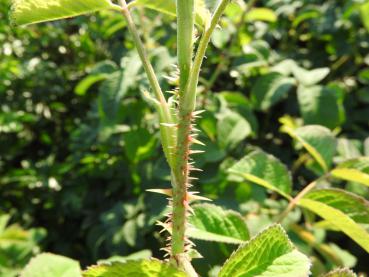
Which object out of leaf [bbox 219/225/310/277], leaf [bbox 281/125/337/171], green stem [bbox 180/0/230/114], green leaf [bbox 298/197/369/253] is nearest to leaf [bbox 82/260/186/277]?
leaf [bbox 219/225/310/277]

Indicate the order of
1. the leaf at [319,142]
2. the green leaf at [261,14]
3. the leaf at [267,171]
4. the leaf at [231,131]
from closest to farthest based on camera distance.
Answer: the leaf at [267,171]
the leaf at [319,142]
the leaf at [231,131]
the green leaf at [261,14]

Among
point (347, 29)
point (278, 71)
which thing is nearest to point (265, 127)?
point (278, 71)

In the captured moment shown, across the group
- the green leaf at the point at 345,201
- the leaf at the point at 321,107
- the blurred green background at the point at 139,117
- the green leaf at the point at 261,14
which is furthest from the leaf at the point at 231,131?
the green leaf at the point at 261,14

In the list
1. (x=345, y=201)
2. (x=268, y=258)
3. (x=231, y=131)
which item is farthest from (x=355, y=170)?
(x=231, y=131)

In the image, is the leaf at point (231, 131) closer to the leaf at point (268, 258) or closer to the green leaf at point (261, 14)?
the green leaf at point (261, 14)

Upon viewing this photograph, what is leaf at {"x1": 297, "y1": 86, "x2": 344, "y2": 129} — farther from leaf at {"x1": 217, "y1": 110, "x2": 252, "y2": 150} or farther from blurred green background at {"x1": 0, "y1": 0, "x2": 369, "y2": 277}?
leaf at {"x1": 217, "y1": 110, "x2": 252, "y2": 150}
